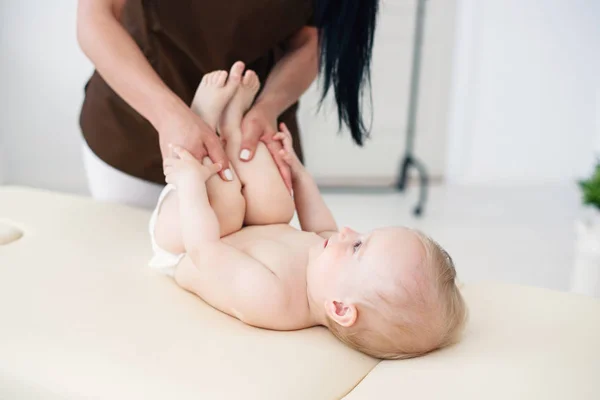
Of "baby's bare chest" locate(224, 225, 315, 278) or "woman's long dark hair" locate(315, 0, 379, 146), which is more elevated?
"woman's long dark hair" locate(315, 0, 379, 146)

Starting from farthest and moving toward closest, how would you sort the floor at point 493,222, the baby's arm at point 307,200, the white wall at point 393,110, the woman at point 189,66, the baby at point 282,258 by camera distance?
the white wall at point 393,110 < the floor at point 493,222 < the baby's arm at point 307,200 < the woman at point 189,66 < the baby at point 282,258

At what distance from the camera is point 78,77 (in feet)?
10.2

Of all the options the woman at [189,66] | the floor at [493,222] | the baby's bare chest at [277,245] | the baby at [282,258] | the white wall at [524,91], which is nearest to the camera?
the baby at [282,258]

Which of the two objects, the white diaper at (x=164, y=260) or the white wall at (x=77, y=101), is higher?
the white wall at (x=77, y=101)

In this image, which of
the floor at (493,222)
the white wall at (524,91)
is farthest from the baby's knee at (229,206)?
the white wall at (524,91)

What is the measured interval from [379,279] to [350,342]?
117 mm

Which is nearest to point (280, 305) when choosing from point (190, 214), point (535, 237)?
point (190, 214)

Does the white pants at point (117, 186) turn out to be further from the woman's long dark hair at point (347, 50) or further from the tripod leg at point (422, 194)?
the tripod leg at point (422, 194)

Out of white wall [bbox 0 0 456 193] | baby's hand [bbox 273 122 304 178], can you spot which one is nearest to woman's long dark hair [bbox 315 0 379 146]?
baby's hand [bbox 273 122 304 178]

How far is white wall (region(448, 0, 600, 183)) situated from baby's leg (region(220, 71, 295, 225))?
2565 mm

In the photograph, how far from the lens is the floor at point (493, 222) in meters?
2.62

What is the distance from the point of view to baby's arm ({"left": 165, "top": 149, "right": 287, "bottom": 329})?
39.5 inches

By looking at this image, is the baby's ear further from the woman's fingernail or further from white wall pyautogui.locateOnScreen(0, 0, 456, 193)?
white wall pyautogui.locateOnScreen(0, 0, 456, 193)

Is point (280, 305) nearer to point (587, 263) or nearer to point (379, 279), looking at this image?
point (379, 279)
